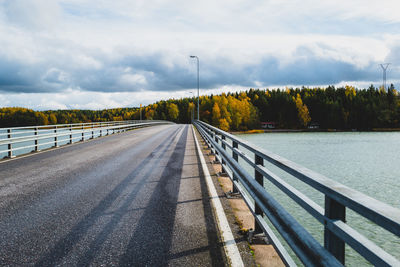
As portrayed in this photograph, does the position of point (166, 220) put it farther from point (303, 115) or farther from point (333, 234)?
point (303, 115)

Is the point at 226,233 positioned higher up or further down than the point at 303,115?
further down

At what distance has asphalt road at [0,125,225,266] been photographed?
3380 mm

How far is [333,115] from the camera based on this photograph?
121 m

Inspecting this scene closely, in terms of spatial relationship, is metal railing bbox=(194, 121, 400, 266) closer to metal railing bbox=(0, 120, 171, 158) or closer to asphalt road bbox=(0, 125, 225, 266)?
asphalt road bbox=(0, 125, 225, 266)

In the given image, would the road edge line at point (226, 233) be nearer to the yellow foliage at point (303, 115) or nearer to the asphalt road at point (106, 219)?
the asphalt road at point (106, 219)

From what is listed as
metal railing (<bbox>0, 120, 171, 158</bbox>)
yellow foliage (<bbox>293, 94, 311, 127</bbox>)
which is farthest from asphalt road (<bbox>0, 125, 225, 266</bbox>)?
yellow foliage (<bbox>293, 94, 311, 127</bbox>)

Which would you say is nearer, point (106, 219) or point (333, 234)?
point (333, 234)

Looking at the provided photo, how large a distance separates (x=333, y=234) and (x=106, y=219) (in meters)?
3.65

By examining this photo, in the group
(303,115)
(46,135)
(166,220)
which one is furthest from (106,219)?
(303,115)

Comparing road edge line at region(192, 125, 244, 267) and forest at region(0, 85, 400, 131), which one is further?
forest at region(0, 85, 400, 131)

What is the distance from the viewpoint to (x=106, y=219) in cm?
459

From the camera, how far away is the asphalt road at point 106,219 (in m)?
3.38

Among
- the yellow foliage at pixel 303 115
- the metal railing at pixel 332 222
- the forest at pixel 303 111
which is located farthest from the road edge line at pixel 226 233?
the yellow foliage at pixel 303 115

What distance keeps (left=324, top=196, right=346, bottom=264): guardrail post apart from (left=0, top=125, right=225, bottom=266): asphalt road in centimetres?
Answer: 158
